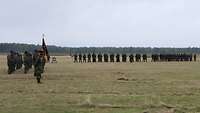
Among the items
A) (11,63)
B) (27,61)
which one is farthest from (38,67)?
(27,61)

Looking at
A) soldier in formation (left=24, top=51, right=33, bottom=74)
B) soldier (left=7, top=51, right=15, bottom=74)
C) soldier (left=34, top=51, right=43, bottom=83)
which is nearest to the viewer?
soldier (left=34, top=51, right=43, bottom=83)

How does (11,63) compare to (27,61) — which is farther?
(27,61)

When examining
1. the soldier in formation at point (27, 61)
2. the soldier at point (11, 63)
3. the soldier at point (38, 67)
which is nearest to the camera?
the soldier at point (38, 67)

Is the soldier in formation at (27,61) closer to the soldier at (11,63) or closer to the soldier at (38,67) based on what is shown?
the soldier at (11,63)

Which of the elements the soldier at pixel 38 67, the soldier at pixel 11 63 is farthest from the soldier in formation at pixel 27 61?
the soldier at pixel 38 67

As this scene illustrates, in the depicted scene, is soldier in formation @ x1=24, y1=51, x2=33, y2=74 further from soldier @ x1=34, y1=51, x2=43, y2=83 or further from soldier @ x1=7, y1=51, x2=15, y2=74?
soldier @ x1=34, y1=51, x2=43, y2=83

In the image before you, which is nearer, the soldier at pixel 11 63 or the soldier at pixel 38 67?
the soldier at pixel 38 67

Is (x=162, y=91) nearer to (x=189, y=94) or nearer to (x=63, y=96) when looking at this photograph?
(x=189, y=94)

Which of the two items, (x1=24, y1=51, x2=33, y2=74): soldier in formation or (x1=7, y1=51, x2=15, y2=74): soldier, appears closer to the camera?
(x1=7, y1=51, x2=15, y2=74): soldier

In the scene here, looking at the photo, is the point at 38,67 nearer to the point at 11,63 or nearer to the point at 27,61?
the point at 11,63

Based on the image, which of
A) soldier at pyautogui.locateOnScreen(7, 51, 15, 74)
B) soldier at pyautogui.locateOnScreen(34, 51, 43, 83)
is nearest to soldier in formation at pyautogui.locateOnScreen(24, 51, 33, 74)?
soldier at pyautogui.locateOnScreen(7, 51, 15, 74)

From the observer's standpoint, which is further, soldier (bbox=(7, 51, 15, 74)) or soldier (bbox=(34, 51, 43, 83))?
soldier (bbox=(7, 51, 15, 74))

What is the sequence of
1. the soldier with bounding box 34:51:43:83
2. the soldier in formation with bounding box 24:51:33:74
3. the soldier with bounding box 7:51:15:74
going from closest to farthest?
1. the soldier with bounding box 34:51:43:83
2. the soldier with bounding box 7:51:15:74
3. the soldier in formation with bounding box 24:51:33:74

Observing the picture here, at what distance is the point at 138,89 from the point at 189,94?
11.3 feet
